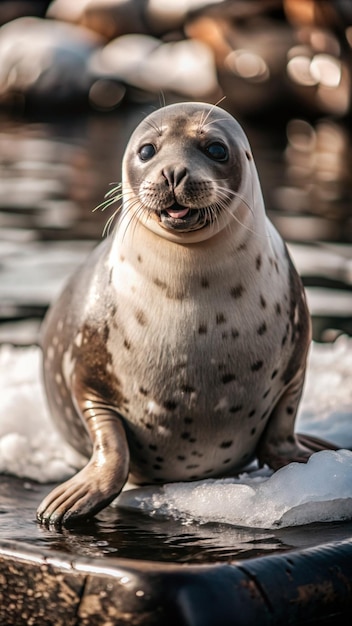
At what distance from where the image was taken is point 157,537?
3811 millimetres

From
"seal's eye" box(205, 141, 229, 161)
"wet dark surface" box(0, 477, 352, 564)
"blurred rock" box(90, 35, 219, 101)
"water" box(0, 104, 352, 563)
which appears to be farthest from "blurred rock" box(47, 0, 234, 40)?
"wet dark surface" box(0, 477, 352, 564)

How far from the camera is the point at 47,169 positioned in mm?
13391

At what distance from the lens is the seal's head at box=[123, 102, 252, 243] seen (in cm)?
386

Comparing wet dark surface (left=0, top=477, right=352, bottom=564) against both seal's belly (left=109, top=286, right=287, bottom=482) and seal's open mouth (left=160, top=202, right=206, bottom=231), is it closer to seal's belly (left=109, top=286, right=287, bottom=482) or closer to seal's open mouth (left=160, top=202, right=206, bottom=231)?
seal's belly (left=109, top=286, right=287, bottom=482)

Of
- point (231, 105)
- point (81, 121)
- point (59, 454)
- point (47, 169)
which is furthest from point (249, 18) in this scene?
point (59, 454)

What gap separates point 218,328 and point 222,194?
1.46ft

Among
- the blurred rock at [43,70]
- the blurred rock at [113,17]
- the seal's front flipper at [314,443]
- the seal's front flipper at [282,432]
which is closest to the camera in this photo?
the seal's front flipper at [282,432]

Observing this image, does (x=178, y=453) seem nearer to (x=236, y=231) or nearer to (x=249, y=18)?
(x=236, y=231)

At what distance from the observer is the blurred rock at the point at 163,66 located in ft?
60.5

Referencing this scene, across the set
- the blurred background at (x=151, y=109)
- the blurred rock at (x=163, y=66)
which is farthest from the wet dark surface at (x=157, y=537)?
the blurred rock at (x=163, y=66)

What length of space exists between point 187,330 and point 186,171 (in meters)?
0.55

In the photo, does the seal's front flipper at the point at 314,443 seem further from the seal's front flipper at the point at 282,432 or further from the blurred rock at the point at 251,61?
the blurred rock at the point at 251,61

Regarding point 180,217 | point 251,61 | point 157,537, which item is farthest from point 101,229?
point 251,61

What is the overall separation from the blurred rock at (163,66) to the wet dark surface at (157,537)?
1469cm
